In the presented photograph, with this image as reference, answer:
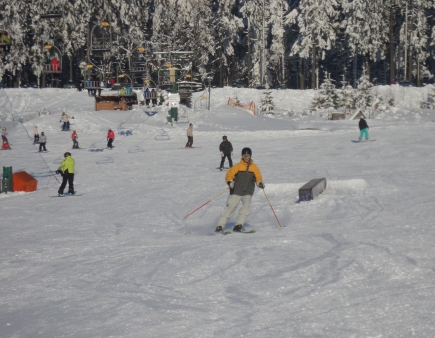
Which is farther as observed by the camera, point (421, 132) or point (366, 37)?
point (366, 37)

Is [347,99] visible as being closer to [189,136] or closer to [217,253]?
[189,136]

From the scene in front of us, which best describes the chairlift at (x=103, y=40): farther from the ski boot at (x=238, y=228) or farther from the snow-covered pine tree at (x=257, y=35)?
the ski boot at (x=238, y=228)

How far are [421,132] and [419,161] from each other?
10.1 m

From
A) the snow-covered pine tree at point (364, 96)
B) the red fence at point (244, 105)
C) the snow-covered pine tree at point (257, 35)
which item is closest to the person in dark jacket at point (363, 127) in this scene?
the snow-covered pine tree at point (364, 96)

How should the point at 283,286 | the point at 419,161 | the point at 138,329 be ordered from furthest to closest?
the point at 419,161, the point at 283,286, the point at 138,329

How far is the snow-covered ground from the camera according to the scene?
7332 mm

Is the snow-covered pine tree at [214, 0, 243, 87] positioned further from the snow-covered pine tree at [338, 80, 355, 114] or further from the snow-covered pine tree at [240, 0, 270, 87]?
the snow-covered pine tree at [338, 80, 355, 114]

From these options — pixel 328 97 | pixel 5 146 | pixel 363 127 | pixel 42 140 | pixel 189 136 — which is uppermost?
pixel 328 97

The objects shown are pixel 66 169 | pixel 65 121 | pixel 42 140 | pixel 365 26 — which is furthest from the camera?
pixel 365 26

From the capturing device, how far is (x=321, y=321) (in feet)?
23.4

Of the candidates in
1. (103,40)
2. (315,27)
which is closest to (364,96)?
(315,27)

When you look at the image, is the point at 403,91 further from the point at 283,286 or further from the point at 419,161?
the point at 283,286

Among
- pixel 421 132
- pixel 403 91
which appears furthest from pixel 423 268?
pixel 403 91

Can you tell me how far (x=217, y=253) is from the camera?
34.4 feet
